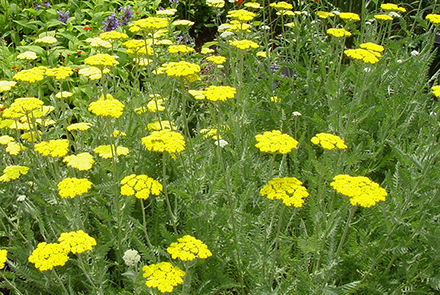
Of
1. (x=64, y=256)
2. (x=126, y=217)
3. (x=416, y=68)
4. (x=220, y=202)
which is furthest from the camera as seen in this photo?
(x=416, y=68)

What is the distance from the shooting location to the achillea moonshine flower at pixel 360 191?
1426mm

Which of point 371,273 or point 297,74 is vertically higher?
point 297,74

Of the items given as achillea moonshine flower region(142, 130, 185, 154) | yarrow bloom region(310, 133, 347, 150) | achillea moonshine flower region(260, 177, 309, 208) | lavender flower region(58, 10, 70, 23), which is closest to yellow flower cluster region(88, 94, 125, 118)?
achillea moonshine flower region(142, 130, 185, 154)

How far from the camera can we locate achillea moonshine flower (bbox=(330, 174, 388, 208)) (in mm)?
1426

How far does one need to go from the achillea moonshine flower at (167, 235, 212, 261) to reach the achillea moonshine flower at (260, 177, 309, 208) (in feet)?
0.99

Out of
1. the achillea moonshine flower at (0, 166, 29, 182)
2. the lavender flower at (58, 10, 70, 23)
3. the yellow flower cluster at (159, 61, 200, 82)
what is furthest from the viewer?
the lavender flower at (58, 10, 70, 23)

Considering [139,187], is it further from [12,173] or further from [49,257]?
[12,173]

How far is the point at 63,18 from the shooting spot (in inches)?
176

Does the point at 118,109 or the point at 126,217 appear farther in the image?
the point at 126,217

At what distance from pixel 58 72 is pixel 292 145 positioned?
1421 mm

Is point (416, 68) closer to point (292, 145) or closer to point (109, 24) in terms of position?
point (292, 145)

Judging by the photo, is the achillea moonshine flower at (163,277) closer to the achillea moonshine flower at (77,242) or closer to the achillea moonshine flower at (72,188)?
the achillea moonshine flower at (77,242)

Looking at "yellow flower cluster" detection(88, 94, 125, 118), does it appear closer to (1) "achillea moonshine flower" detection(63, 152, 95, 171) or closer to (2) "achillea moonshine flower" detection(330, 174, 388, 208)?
(1) "achillea moonshine flower" detection(63, 152, 95, 171)

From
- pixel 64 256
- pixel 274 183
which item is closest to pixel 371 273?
pixel 274 183
